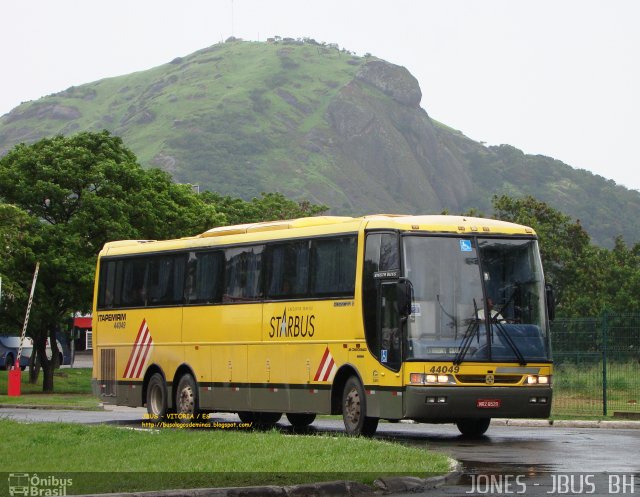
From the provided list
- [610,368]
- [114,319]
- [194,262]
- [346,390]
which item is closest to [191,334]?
[194,262]

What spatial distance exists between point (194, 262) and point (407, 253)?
640cm

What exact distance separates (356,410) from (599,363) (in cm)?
1045

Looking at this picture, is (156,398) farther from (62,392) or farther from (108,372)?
(62,392)

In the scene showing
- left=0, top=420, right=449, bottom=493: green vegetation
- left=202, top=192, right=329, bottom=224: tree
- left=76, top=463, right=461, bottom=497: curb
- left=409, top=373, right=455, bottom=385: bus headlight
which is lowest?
left=76, top=463, right=461, bottom=497: curb

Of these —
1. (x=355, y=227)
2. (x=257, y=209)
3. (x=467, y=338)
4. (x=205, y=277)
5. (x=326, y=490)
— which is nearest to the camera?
(x=326, y=490)

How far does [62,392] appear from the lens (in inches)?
1925

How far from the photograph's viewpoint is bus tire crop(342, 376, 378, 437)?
69.6 ft

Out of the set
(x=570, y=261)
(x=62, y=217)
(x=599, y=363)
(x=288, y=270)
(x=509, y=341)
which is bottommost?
(x=599, y=363)

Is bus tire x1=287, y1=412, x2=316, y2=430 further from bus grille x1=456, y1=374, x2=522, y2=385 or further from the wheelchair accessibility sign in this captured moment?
the wheelchair accessibility sign

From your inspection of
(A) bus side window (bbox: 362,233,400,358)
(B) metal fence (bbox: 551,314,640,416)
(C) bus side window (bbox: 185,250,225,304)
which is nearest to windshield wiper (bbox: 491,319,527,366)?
(A) bus side window (bbox: 362,233,400,358)

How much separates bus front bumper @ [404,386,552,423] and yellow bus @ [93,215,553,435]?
21mm

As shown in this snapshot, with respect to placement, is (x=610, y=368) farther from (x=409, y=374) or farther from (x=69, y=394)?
(x=69, y=394)

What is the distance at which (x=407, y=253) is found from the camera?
21.1m

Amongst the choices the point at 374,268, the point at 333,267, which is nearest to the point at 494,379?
the point at 374,268
